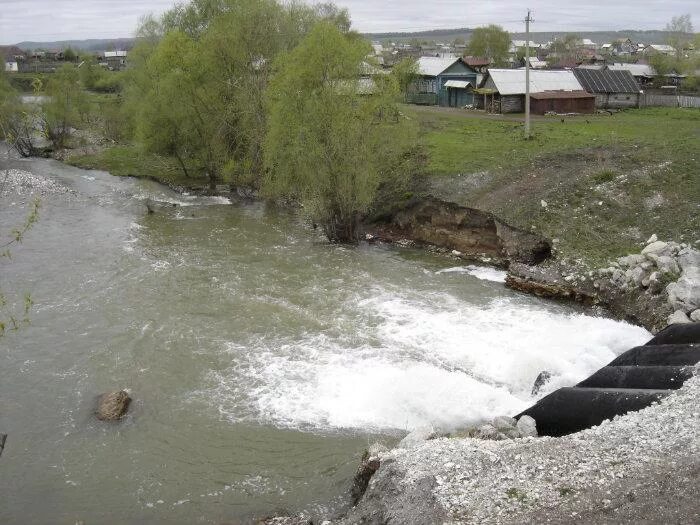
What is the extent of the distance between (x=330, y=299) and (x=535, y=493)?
46.7 feet

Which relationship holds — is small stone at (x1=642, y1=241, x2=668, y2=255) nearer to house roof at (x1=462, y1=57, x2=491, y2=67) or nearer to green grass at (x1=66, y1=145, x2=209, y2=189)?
green grass at (x1=66, y1=145, x2=209, y2=189)

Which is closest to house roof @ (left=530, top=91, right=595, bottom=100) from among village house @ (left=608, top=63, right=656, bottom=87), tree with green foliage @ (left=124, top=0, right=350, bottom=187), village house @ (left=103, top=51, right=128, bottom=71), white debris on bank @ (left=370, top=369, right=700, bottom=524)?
tree with green foliage @ (left=124, top=0, right=350, bottom=187)

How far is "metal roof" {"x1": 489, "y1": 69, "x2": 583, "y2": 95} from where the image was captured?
53750 mm

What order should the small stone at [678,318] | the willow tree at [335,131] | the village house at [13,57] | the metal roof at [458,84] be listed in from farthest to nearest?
the village house at [13,57] → the metal roof at [458,84] → the willow tree at [335,131] → the small stone at [678,318]

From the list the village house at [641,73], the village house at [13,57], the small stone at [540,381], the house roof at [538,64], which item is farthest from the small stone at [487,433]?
the village house at [13,57]

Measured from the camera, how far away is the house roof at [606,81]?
180 ft

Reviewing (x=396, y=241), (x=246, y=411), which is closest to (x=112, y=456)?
(x=246, y=411)

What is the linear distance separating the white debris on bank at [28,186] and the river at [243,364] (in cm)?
1259

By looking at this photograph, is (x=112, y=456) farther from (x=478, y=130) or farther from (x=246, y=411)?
(x=478, y=130)

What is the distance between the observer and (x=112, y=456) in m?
15.0

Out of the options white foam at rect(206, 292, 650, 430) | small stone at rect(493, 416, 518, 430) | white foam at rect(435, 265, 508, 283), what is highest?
small stone at rect(493, 416, 518, 430)

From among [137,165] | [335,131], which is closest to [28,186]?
[137,165]

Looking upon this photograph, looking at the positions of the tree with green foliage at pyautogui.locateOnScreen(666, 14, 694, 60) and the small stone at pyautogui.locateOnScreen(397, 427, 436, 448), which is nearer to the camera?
the small stone at pyautogui.locateOnScreen(397, 427, 436, 448)

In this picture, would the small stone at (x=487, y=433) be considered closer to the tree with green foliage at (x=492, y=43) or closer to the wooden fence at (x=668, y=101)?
the wooden fence at (x=668, y=101)
